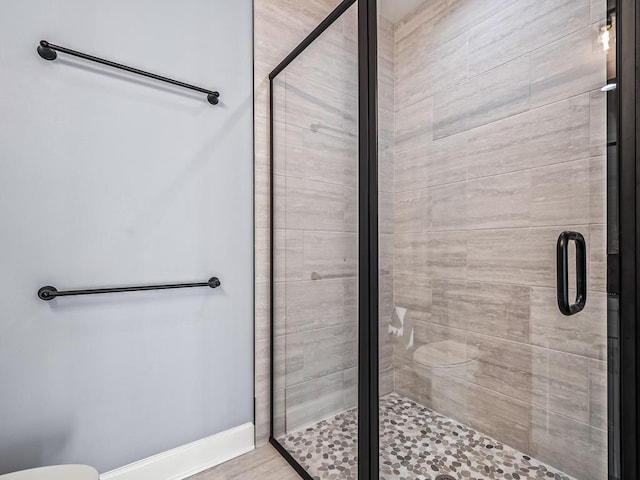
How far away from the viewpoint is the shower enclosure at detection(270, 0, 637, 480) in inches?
31.0

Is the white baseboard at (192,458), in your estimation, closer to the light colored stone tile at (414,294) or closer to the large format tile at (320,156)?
the light colored stone tile at (414,294)

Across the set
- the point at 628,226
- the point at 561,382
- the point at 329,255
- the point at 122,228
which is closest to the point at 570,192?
the point at 628,226

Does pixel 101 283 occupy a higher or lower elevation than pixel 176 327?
higher

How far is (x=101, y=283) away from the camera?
1.33 meters

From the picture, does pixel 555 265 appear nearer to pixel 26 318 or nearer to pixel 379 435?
pixel 379 435

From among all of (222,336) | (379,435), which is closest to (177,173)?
(222,336)

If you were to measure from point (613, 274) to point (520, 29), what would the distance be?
63 cm

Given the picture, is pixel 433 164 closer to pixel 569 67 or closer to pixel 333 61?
pixel 569 67

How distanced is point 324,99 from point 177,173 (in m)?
0.70

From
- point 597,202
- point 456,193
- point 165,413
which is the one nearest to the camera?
point 597,202

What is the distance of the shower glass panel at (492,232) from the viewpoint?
2.62ft

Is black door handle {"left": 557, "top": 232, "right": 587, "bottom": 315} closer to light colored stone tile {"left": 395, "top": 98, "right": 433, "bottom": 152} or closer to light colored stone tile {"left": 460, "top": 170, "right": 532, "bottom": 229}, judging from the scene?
light colored stone tile {"left": 460, "top": 170, "right": 532, "bottom": 229}

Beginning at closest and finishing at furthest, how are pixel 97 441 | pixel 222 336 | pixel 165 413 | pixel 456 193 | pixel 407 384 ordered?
pixel 456 193 → pixel 407 384 → pixel 97 441 → pixel 165 413 → pixel 222 336

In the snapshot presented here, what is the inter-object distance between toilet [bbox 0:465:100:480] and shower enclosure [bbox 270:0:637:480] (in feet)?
2.62
